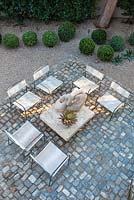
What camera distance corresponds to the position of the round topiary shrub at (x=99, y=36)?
1579cm

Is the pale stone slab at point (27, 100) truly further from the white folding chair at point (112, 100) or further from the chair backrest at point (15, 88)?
the white folding chair at point (112, 100)

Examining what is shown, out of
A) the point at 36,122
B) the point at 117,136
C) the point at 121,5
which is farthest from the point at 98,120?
the point at 121,5

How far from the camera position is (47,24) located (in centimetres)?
1750

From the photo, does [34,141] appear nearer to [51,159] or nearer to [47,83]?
[51,159]

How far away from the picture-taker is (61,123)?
442 inches

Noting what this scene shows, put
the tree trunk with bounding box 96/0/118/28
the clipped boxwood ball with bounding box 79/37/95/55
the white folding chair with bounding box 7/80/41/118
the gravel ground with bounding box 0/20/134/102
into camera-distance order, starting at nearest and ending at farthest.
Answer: the white folding chair with bounding box 7/80/41/118, the gravel ground with bounding box 0/20/134/102, the clipped boxwood ball with bounding box 79/37/95/55, the tree trunk with bounding box 96/0/118/28

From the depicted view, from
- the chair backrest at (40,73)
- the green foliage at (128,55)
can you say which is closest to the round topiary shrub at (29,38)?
the chair backrest at (40,73)

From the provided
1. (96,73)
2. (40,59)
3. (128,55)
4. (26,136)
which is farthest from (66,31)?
(26,136)

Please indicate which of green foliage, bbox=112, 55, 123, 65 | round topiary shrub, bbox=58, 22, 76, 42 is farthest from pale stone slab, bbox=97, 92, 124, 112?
round topiary shrub, bbox=58, 22, 76, 42

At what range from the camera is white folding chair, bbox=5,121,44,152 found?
10.4 metres

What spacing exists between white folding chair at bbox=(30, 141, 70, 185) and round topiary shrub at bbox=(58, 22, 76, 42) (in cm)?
727

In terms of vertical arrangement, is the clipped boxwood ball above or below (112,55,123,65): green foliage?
above

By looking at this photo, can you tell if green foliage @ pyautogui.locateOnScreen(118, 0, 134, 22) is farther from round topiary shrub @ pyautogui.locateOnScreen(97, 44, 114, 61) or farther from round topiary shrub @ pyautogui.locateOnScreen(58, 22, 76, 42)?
round topiary shrub @ pyautogui.locateOnScreen(97, 44, 114, 61)

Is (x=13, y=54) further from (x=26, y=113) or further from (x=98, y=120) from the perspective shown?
(x=98, y=120)
